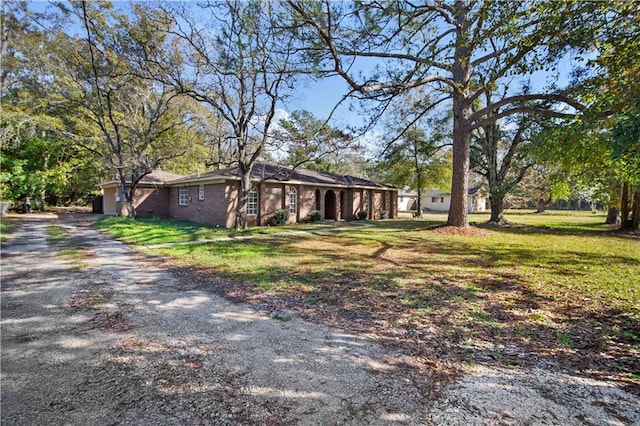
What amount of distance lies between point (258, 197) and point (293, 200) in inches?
110

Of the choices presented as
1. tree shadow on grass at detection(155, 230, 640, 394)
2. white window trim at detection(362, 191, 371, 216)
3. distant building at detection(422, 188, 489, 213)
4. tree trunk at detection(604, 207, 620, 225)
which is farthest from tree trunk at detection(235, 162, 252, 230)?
distant building at detection(422, 188, 489, 213)

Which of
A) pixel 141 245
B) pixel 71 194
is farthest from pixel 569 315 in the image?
pixel 71 194

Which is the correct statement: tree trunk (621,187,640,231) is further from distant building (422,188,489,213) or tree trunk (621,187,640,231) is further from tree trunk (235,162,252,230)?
distant building (422,188,489,213)

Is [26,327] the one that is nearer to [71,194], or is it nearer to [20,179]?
[20,179]

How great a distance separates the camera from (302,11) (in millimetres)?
8000

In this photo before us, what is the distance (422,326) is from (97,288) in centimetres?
569

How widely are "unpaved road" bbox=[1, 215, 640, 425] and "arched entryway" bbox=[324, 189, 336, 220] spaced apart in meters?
18.2

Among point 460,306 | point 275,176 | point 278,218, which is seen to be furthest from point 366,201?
point 460,306

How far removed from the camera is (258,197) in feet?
57.4

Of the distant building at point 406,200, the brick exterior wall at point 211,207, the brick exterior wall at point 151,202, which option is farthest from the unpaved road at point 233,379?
the distant building at point 406,200

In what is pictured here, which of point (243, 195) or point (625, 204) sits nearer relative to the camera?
point (243, 195)

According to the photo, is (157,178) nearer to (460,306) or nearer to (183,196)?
(183,196)

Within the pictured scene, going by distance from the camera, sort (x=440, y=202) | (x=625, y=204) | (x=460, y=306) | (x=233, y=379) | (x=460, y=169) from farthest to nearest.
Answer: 1. (x=440, y=202)
2. (x=625, y=204)
3. (x=460, y=169)
4. (x=460, y=306)
5. (x=233, y=379)

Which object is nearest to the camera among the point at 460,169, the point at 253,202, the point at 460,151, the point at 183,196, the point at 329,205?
the point at 460,151
